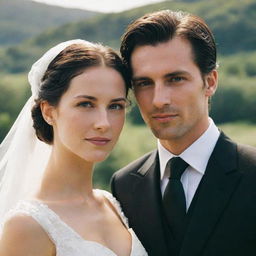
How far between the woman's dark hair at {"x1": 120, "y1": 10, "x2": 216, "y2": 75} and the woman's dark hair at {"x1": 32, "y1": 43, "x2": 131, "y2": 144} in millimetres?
356

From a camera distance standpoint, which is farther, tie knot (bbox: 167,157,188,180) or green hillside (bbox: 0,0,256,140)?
green hillside (bbox: 0,0,256,140)

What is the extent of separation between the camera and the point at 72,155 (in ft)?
14.0

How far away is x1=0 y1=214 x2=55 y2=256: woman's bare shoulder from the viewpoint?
3818 mm

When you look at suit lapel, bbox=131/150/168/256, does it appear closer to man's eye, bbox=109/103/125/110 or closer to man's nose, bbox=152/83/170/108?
man's nose, bbox=152/83/170/108

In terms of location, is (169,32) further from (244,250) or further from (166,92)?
(244,250)

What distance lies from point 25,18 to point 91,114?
77.0 meters

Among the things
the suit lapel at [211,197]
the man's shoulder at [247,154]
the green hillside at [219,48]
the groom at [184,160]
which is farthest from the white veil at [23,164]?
the green hillside at [219,48]

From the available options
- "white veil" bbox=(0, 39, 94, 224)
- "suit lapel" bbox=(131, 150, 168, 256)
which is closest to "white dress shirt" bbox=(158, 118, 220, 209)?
"suit lapel" bbox=(131, 150, 168, 256)

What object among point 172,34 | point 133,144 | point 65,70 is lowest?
point 133,144

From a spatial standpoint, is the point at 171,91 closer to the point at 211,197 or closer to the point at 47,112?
the point at 211,197

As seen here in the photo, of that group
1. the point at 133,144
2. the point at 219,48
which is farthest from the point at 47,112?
the point at 219,48

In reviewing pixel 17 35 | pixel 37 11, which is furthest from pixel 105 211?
pixel 37 11

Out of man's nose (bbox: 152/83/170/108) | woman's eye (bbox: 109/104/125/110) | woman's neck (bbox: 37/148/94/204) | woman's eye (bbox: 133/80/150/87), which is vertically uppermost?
woman's eye (bbox: 133/80/150/87)

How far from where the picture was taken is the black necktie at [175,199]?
14.2ft
